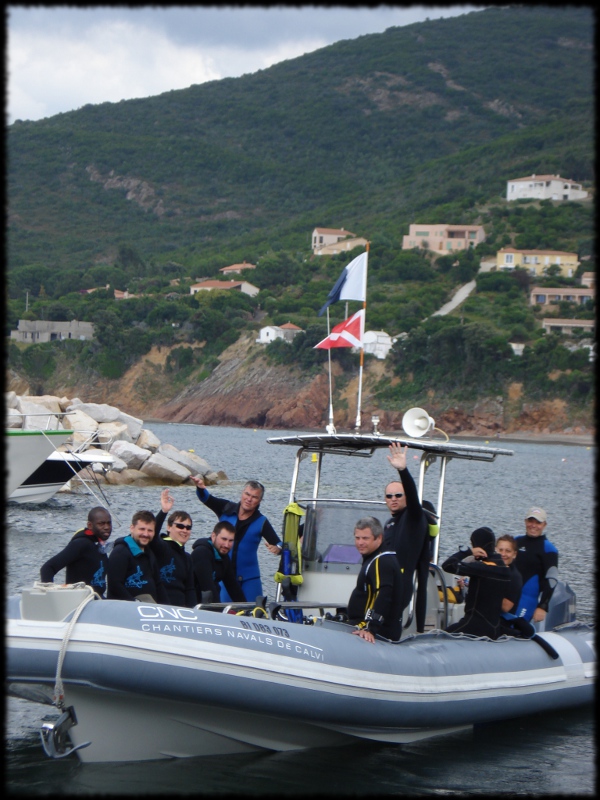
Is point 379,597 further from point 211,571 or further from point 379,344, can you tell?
point 379,344

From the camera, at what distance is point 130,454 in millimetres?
32688

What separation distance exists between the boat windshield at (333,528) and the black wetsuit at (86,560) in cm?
175

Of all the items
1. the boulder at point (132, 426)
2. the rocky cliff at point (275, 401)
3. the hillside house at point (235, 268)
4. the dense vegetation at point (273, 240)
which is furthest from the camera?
the hillside house at point (235, 268)

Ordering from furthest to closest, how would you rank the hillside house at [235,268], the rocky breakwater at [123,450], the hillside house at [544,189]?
1. the hillside house at [544,189]
2. the hillside house at [235,268]
3. the rocky breakwater at [123,450]

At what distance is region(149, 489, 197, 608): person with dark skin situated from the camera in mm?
7523

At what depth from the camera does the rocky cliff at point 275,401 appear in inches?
3285

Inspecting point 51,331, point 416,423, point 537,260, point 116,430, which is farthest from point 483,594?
point 537,260

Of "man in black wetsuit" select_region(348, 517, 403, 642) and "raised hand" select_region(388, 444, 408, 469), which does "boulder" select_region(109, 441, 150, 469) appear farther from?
"raised hand" select_region(388, 444, 408, 469)

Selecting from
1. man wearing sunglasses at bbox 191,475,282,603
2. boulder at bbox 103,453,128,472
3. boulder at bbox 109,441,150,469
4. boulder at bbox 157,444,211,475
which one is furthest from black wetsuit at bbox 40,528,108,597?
boulder at bbox 157,444,211,475

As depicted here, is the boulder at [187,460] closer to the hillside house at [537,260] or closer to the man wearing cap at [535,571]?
the man wearing cap at [535,571]

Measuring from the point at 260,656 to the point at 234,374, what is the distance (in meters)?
90.1

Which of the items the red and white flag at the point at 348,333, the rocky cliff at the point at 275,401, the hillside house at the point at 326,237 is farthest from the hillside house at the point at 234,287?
the red and white flag at the point at 348,333

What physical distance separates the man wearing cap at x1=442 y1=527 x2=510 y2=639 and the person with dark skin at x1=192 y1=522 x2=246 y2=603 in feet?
5.53

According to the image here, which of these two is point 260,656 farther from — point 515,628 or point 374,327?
point 374,327
